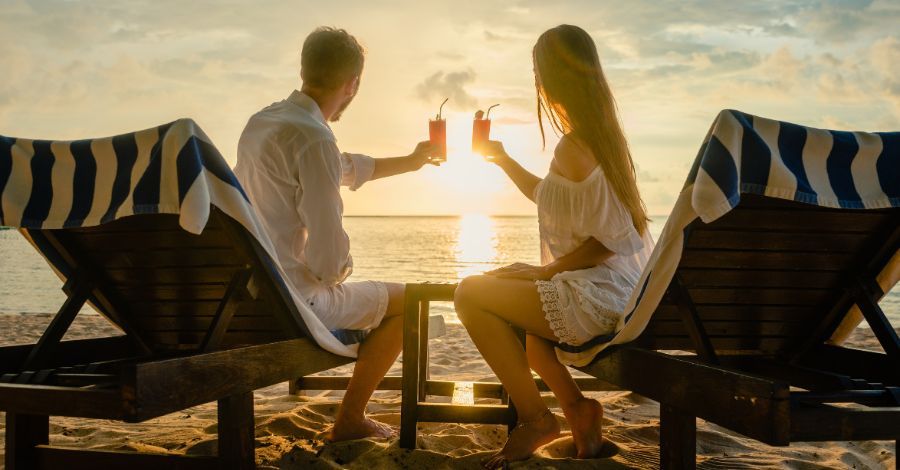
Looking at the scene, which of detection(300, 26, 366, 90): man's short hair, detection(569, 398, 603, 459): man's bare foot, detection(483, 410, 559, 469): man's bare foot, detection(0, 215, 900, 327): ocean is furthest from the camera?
detection(0, 215, 900, 327): ocean

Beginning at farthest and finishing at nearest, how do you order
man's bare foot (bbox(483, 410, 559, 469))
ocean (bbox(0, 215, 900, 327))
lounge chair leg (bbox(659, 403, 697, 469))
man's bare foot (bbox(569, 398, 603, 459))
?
ocean (bbox(0, 215, 900, 327)) → man's bare foot (bbox(569, 398, 603, 459)) → man's bare foot (bbox(483, 410, 559, 469)) → lounge chair leg (bbox(659, 403, 697, 469))

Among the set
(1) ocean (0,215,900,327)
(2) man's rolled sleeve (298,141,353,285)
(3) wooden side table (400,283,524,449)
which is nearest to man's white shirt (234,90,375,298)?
(2) man's rolled sleeve (298,141,353,285)

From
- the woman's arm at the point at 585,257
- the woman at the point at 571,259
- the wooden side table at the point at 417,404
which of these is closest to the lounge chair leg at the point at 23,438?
the wooden side table at the point at 417,404

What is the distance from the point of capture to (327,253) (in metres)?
2.83

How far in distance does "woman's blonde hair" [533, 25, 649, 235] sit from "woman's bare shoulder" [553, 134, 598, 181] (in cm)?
2

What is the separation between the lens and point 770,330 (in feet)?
9.50

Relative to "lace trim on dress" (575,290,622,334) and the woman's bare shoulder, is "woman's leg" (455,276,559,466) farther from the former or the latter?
the woman's bare shoulder

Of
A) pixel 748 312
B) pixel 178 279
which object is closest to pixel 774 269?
pixel 748 312

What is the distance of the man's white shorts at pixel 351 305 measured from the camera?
2.89m

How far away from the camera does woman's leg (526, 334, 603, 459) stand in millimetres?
2906

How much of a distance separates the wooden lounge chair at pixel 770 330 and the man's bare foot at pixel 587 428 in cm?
15

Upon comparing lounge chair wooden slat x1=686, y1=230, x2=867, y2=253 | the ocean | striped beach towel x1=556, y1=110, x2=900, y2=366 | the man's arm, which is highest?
the man's arm

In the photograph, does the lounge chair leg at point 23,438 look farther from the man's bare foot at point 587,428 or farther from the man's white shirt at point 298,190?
the man's bare foot at point 587,428

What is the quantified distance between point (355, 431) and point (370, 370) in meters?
0.27
